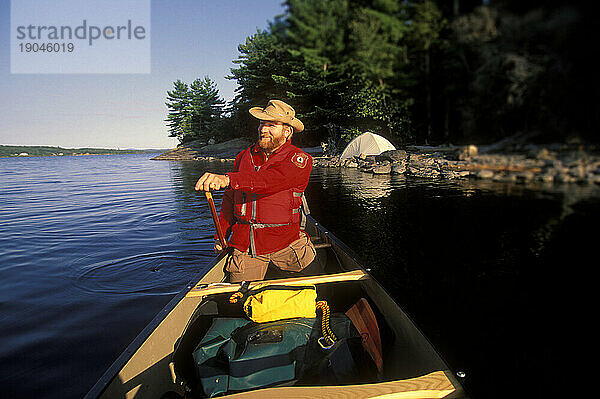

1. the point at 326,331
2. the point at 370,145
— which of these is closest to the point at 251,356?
the point at 326,331

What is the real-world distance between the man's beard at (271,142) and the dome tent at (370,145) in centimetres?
2694

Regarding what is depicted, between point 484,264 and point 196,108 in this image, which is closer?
point 484,264

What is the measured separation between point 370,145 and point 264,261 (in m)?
27.6

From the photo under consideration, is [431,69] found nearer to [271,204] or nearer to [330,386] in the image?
[271,204]

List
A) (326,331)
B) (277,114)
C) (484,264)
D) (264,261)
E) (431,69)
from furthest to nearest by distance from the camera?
1. (431,69)
2. (484,264)
3. (264,261)
4. (277,114)
5. (326,331)

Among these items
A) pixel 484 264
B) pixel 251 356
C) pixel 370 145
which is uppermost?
pixel 370 145

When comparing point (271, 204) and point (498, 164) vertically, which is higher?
point (498, 164)

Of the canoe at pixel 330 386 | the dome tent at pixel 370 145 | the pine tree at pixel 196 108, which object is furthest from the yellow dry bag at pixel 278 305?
the pine tree at pixel 196 108

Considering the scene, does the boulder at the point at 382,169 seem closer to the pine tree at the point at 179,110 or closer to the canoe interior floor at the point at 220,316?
the canoe interior floor at the point at 220,316

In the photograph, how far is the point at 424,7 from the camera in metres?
43.1

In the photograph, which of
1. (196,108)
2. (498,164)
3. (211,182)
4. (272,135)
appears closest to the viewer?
(211,182)

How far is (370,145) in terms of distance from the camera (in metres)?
29.6

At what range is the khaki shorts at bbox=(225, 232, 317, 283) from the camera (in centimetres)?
337

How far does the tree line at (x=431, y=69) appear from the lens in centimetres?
3291
